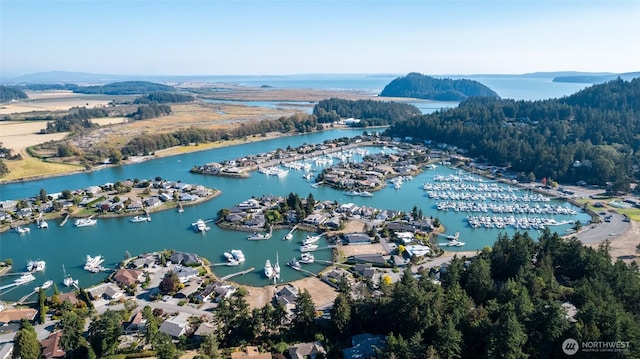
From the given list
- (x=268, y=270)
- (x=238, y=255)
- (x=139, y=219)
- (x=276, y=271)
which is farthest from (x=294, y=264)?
(x=139, y=219)

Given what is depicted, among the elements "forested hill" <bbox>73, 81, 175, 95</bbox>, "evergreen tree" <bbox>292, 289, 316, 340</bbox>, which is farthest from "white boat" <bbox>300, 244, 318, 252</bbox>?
"forested hill" <bbox>73, 81, 175, 95</bbox>

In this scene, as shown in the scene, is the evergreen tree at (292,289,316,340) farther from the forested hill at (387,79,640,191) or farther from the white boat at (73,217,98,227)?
the forested hill at (387,79,640,191)

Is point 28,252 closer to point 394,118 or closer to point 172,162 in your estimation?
point 172,162

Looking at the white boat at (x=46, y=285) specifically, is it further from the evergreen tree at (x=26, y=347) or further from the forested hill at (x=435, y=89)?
the forested hill at (x=435, y=89)

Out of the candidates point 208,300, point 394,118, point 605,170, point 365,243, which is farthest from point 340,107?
point 208,300

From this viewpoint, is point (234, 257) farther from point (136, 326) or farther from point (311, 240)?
point (136, 326)
